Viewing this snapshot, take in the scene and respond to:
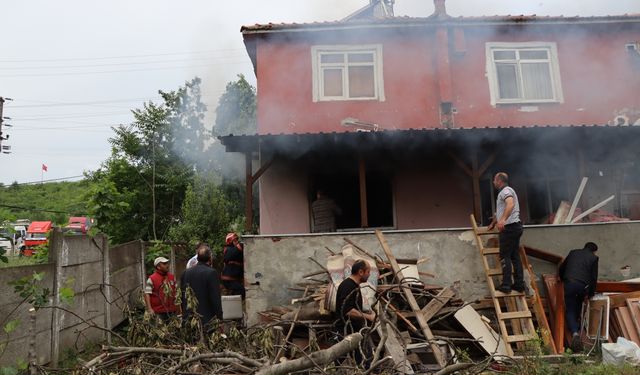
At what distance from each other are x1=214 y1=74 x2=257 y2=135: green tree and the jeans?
22.5 meters

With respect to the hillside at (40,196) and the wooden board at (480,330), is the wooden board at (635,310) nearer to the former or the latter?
the wooden board at (480,330)

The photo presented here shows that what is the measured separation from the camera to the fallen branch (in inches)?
100

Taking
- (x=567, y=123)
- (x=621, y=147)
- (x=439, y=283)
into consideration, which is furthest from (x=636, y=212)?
(x=439, y=283)

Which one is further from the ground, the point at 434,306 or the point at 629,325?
the point at 434,306

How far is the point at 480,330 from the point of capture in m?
7.25

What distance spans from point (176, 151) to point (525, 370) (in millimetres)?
24986

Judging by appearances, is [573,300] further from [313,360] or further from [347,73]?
[347,73]

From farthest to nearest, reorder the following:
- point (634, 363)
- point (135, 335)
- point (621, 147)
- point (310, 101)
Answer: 1. point (310, 101)
2. point (621, 147)
3. point (634, 363)
4. point (135, 335)

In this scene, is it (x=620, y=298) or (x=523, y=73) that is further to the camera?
(x=523, y=73)

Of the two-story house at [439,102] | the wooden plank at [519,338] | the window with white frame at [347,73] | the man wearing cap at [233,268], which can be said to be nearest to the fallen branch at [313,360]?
the wooden plank at [519,338]

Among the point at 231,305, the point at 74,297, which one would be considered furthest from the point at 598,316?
the point at 74,297

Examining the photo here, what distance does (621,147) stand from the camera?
11000 mm

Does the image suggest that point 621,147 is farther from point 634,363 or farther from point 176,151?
point 176,151

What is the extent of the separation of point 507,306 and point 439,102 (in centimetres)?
597
